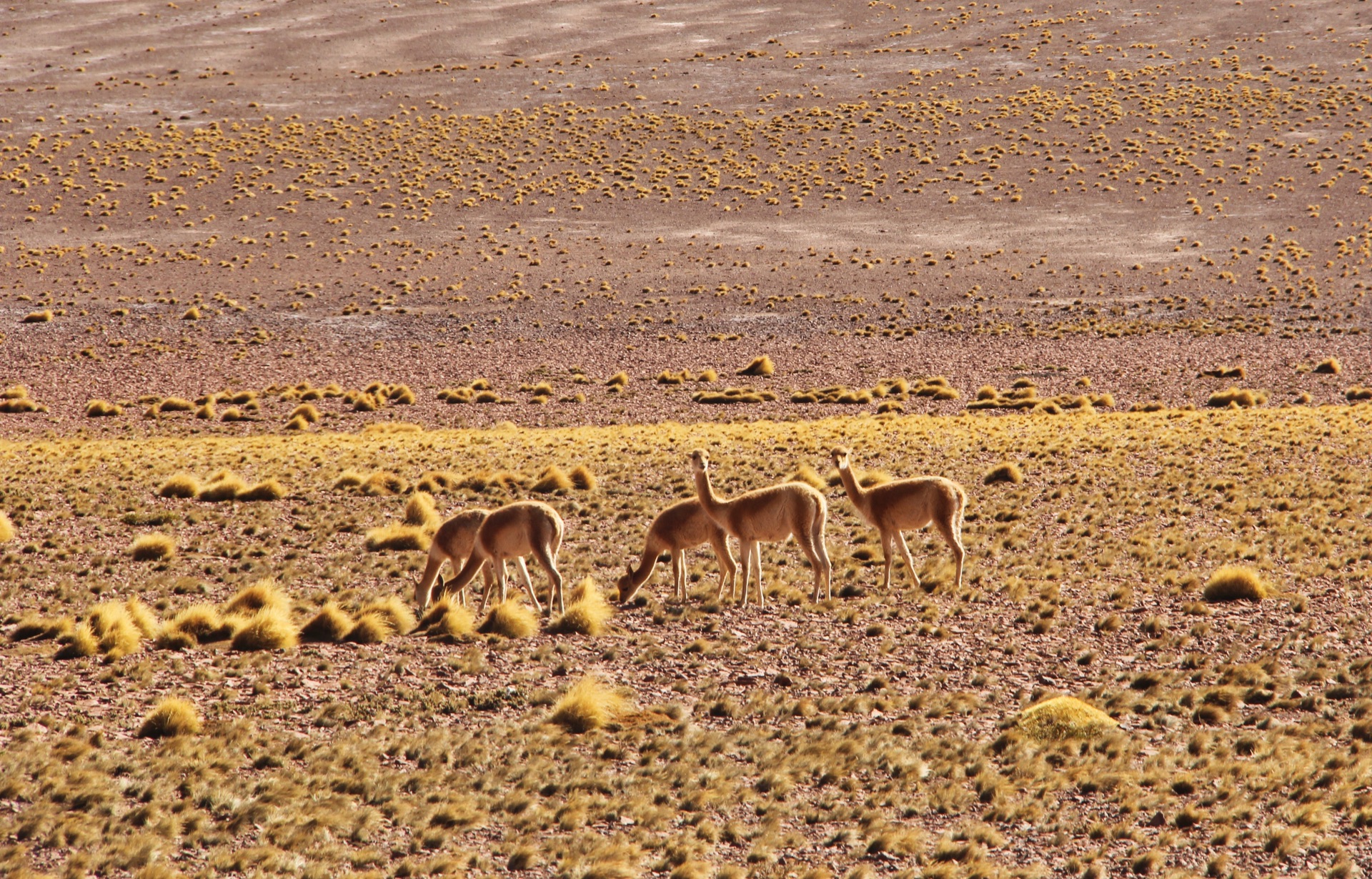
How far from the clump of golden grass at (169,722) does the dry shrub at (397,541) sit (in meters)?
7.65

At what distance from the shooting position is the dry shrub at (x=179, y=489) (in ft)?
70.4

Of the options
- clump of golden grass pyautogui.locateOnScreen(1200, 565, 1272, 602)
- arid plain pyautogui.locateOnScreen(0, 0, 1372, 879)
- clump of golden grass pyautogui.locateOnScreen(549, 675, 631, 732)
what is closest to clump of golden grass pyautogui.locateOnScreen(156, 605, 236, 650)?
arid plain pyautogui.locateOnScreen(0, 0, 1372, 879)

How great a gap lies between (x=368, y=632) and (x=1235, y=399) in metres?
30.0

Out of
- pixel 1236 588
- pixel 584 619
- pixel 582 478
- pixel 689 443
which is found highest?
pixel 584 619

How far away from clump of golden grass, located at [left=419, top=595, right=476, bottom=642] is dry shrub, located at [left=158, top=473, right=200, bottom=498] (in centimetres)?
974

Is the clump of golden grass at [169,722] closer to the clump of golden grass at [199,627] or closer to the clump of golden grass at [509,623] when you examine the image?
the clump of golden grass at [199,627]

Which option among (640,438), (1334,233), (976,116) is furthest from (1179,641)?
(976,116)

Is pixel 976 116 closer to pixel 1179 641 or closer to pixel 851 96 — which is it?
pixel 851 96

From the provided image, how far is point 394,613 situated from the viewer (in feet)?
43.5

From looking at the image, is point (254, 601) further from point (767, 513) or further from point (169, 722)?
point (767, 513)

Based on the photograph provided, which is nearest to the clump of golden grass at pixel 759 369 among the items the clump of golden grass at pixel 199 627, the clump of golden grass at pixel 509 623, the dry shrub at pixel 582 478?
the dry shrub at pixel 582 478

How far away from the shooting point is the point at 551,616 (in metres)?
13.4

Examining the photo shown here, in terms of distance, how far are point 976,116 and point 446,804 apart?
278ft

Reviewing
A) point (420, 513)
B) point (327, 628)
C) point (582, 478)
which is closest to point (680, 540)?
point (327, 628)
